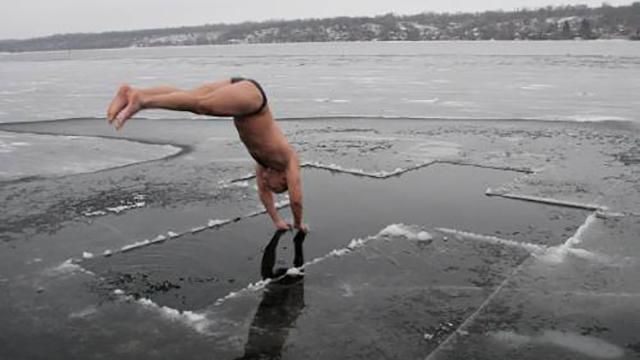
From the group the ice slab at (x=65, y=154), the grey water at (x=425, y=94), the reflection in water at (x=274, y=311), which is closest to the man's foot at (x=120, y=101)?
the reflection in water at (x=274, y=311)

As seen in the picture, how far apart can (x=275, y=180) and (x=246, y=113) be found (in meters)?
1.12

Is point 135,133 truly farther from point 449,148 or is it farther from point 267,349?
Answer: point 267,349

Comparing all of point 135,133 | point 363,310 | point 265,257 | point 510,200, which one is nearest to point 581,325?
point 363,310

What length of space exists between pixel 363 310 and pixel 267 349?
947mm

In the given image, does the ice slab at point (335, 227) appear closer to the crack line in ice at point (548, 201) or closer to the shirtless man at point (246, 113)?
the crack line in ice at point (548, 201)

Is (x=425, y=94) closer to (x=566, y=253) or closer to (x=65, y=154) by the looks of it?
(x=65, y=154)

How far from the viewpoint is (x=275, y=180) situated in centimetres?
697

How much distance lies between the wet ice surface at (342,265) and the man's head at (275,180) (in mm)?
579

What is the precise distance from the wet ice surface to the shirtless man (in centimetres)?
63

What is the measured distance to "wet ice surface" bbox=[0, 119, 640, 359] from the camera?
4.61 meters

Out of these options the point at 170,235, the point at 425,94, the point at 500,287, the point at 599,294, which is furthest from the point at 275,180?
the point at 425,94

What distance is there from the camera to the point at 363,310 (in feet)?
16.7

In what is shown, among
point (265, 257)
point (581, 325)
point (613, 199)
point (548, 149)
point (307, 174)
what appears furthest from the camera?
point (548, 149)

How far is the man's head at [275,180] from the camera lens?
6.93 meters
